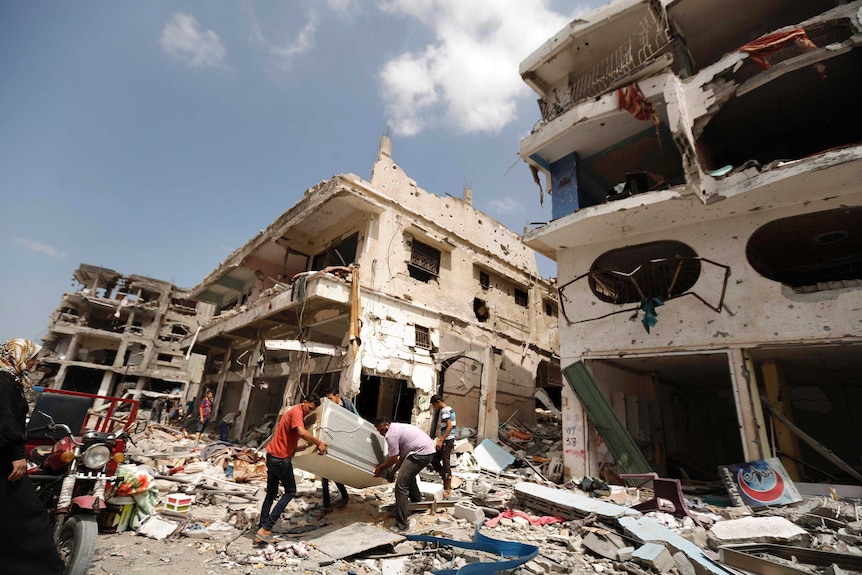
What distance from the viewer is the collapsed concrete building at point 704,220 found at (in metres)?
7.51

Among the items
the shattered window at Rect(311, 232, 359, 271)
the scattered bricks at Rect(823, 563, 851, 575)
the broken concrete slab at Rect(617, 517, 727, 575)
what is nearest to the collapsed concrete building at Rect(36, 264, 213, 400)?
the shattered window at Rect(311, 232, 359, 271)

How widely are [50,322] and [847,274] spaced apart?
48.0m

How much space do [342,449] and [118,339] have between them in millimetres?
39795

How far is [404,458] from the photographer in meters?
5.88

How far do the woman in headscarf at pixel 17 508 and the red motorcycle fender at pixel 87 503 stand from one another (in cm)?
89

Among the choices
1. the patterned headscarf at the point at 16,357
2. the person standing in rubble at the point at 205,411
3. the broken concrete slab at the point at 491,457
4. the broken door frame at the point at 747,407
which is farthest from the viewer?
the person standing in rubble at the point at 205,411

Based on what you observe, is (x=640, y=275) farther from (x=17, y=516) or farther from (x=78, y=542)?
(x=17, y=516)

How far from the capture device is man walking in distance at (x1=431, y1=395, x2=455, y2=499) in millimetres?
7446

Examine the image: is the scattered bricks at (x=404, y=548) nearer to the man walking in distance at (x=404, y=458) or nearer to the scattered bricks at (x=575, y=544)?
the man walking in distance at (x=404, y=458)

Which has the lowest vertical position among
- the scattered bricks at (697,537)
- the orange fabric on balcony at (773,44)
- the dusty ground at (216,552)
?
the dusty ground at (216,552)

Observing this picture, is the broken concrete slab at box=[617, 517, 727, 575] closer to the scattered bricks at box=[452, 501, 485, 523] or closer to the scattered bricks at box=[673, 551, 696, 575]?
the scattered bricks at box=[673, 551, 696, 575]

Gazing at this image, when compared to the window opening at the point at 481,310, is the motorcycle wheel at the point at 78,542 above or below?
below

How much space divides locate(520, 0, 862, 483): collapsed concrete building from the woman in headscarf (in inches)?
348

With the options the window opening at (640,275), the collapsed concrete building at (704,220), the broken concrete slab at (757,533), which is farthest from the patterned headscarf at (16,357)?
the window opening at (640,275)
